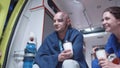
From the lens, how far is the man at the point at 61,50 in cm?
107

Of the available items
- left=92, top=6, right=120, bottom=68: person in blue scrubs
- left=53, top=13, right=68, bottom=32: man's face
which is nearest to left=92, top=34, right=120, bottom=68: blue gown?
left=92, top=6, right=120, bottom=68: person in blue scrubs

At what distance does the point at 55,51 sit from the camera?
1233 mm

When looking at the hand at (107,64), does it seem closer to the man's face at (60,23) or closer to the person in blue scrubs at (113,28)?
the person in blue scrubs at (113,28)

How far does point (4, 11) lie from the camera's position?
151cm

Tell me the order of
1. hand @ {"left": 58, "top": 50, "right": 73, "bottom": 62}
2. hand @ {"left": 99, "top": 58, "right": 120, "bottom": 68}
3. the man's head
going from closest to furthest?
hand @ {"left": 99, "top": 58, "right": 120, "bottom": 68} < hand @ {"left": 58, "top": 50, "right": 73, "bottom": 62} < the man's head

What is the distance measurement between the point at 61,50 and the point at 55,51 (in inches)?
1.6

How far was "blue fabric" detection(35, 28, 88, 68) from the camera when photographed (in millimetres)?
1136

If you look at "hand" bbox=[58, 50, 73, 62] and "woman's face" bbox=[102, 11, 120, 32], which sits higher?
"woman's face" bbox=[102, 11, 120, 32]

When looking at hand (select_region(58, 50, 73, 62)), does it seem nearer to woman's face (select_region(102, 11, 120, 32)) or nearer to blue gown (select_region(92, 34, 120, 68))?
blue gown (select_region(92, 34, 120, 68))

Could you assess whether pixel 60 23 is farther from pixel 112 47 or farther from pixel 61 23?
pixel 112 47

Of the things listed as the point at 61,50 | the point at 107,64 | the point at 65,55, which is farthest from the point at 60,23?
the point at 107,64

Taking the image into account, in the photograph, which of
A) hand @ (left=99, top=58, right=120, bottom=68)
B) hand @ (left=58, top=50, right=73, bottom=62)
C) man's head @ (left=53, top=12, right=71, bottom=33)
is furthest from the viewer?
man's head @ (left=53, top=12, right=71, bottom=33)

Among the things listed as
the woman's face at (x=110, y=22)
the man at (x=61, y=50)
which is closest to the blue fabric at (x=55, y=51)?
the man at (x=61, y=50)

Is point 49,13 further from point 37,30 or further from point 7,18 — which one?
point 7,18
